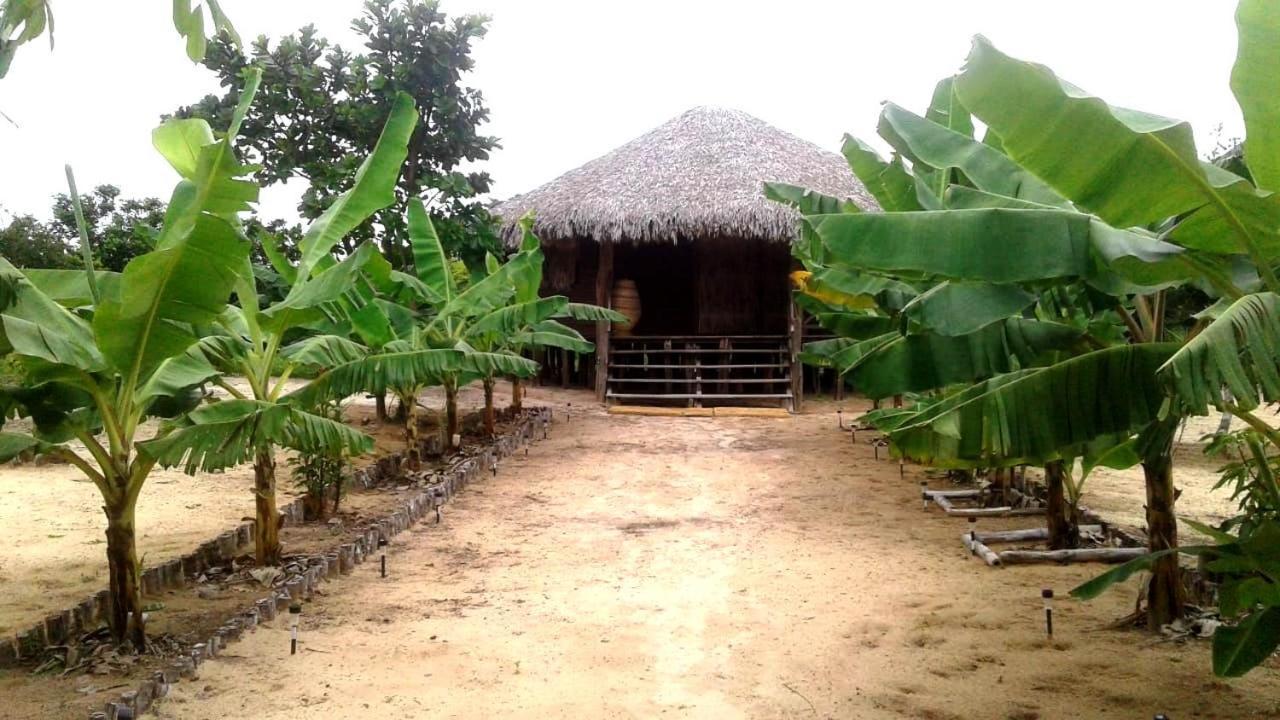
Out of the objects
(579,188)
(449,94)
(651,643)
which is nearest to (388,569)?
(651,643)

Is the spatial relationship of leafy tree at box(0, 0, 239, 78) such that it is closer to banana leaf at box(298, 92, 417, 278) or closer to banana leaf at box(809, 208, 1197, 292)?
banana leaf at box(809, 208, 1197, 292)

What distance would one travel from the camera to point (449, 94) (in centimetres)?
1055

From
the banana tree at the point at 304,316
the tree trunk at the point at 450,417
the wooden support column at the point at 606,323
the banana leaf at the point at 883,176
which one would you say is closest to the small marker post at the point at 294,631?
the banana tree at the point at 304,316

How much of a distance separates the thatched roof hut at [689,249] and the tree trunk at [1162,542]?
759 centimetres

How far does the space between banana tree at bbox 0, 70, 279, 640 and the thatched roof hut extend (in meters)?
8.25

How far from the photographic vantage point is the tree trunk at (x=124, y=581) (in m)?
3.56

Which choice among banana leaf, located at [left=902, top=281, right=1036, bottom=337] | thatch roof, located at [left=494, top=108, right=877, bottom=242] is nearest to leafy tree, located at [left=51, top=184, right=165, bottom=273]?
thatch roof, located at [left=494, top=108, right=877, bottom=242]

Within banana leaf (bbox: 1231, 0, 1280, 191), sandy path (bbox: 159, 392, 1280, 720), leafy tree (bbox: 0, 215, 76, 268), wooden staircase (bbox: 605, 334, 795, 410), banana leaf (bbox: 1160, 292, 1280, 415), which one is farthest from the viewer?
leafy tree (bbox: 0, 215, 76, 268)

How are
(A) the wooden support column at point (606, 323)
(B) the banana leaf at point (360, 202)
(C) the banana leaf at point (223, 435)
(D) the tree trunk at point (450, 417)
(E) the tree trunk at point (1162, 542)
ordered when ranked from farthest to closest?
1. (A) the wooden support column at point (606, 323)
2. (D) the tree trunk at point (450, 417)
3. (B) the banana leaf at point (360, 202)
4. (E) the tree trunk at point (1162, 542)
5. (C) the banana leaf at point (223, 435)

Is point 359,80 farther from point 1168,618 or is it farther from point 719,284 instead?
point 1168,618

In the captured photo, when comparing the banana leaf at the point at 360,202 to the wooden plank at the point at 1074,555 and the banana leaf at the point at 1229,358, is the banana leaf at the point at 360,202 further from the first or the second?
the wooden plank at the point at 1074,555

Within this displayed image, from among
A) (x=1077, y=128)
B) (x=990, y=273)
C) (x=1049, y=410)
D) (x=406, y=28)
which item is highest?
(x=406, y=28)

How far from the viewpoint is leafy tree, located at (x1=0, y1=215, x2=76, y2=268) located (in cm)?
1324

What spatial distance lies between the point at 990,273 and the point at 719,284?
1117 cm
